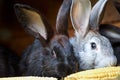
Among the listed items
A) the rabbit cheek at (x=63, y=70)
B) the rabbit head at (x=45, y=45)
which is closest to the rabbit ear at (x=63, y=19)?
the rabbit head at (x=45, y=45)

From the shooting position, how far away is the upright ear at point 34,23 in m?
0.91

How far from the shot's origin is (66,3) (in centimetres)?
95

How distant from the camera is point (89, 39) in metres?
0.98

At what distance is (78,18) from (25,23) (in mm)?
166

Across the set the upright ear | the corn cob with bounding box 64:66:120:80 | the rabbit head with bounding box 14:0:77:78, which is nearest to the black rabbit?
the rabbit head with bounding box 14:0:77:78

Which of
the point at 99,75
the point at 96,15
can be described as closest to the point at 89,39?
the point at 96,15

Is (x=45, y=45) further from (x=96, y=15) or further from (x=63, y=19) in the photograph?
(x=96, y=15)

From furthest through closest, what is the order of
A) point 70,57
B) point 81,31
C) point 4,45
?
point 4,45, point 81,31, point 70,57

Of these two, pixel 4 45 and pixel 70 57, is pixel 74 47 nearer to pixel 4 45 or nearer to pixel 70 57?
pixel 70 57

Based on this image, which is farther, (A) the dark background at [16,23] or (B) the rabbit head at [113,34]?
(A) the dark background at [16,23]

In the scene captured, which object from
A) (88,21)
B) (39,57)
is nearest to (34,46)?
(39,57)

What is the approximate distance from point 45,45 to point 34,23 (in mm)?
75

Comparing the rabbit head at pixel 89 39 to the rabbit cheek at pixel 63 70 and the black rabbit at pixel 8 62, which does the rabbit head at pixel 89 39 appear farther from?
the black rabbit at pixel 8 62

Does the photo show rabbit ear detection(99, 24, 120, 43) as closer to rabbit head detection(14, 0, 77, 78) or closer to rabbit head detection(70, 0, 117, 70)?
rabbit head detection(70, 0, 117, 70)
